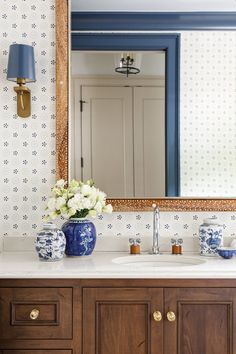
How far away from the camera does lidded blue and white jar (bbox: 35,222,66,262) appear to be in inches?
83.4

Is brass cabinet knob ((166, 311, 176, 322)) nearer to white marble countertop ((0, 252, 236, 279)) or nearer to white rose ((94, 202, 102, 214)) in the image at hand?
white marble countertop ((0, 252, 236, 279))

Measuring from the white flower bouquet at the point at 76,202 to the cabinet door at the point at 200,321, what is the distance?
559 mm

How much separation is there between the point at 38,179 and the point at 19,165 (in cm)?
12

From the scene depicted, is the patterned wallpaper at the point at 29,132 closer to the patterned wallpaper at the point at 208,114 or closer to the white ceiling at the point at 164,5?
the white ceiling at the point at 164,5

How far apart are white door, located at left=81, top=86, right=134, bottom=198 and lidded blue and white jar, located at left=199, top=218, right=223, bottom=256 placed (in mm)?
412

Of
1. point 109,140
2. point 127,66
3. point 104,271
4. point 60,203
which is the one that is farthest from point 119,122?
point 104,271

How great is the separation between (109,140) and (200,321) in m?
1.00

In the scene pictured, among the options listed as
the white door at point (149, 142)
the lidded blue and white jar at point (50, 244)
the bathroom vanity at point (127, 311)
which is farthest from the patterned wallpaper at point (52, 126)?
the bathroom vanity at point (127, 311)

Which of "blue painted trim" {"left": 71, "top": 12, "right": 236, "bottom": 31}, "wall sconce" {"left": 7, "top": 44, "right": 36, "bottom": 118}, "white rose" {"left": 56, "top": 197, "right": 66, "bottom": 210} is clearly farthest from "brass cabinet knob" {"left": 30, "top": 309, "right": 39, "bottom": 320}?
"blue painted trim" {"left": 71, "top": 12, "right": 236, "bottom": 31}

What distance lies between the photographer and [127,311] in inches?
75.7

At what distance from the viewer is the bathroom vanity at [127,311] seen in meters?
1.92

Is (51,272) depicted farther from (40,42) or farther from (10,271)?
(40,42)

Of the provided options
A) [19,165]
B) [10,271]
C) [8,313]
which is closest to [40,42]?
[19,165]

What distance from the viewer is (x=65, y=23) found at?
2.44 metres
